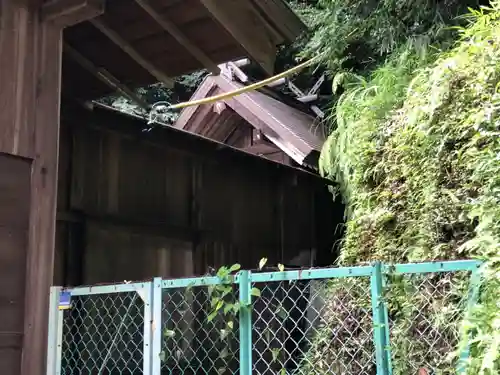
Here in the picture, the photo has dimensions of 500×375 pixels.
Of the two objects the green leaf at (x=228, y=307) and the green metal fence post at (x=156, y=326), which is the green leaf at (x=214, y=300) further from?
the green metal fence post at (x=156, y=326)

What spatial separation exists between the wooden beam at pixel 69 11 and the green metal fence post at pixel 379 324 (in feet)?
8.74

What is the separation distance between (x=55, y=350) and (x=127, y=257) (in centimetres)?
287

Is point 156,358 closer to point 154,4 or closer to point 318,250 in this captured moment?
point 154,4

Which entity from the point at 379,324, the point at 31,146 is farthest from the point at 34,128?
the point at 379,324

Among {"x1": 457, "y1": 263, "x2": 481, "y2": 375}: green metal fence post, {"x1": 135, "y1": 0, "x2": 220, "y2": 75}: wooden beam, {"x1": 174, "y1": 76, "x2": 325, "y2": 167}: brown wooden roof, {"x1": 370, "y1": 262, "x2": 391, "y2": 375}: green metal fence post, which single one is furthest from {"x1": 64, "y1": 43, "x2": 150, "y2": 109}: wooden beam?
{"x1": 457, "y1": 263, "x2": 481, "y2": 375}: green metal fence post

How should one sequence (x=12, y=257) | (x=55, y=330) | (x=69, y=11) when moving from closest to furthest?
1. (x=55, y=330)
2. (x=12, y=257)
3. (x=69, y=11)

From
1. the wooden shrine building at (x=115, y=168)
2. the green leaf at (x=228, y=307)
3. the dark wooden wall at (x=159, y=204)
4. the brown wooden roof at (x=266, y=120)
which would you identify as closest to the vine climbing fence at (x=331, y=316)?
the green leaf at (x=228, y=307)

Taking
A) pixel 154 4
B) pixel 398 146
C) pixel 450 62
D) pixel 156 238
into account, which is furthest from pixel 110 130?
pixel 450 62

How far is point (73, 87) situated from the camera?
19.2 feet

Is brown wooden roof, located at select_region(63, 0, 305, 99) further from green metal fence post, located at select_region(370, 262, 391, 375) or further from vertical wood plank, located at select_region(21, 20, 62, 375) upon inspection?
A: green metal fence post, located at select_region(370, 262, 391, 375)

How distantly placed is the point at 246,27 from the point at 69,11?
1318mm

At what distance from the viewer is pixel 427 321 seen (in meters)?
3.38

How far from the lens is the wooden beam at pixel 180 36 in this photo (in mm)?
4453

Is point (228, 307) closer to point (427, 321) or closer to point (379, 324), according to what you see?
point (379, 324)
